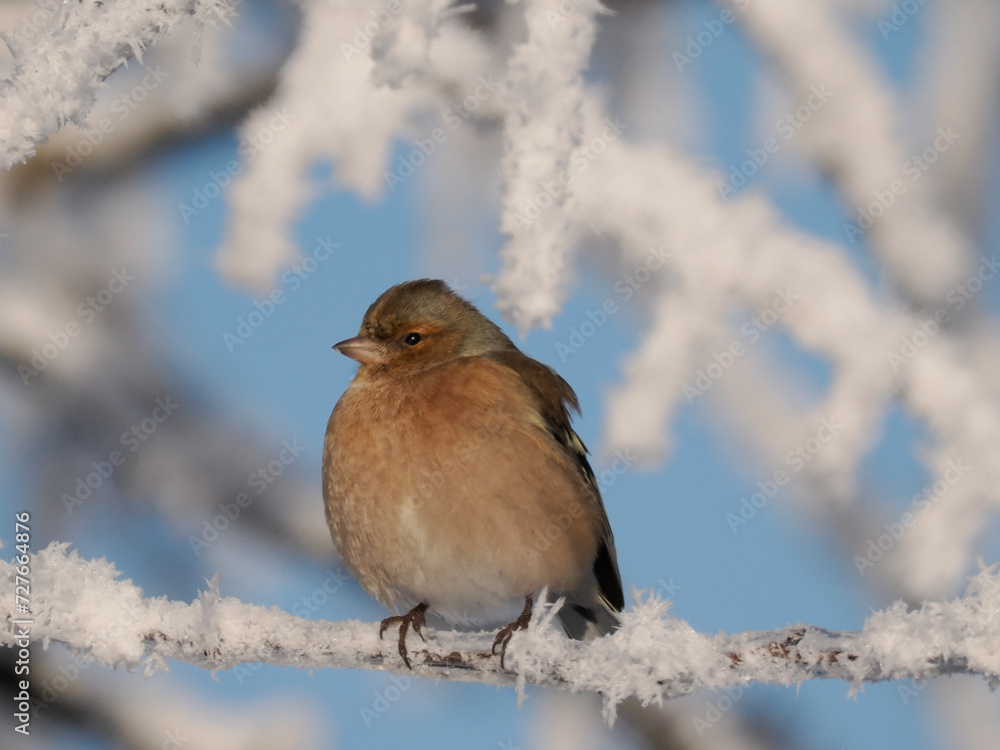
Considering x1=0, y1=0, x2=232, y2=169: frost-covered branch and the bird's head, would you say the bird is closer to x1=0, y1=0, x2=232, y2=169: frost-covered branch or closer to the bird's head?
the bird's head

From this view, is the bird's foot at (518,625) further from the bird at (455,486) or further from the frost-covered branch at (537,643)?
the frost-covered branch at (537,643)

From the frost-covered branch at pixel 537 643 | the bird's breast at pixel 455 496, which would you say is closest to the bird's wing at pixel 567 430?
the bird's breast at pixel 455 496

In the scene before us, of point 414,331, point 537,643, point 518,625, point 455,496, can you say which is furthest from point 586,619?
point 537,643

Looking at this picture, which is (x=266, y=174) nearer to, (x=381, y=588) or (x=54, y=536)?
(x=381, y=588)

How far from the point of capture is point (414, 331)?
15.4ft

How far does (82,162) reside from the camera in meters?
4.99

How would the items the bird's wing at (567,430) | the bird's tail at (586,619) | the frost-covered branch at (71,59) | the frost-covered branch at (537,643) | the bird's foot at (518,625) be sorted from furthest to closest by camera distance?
the bird's tail at (586,619)
the bird's wing at (567,430)
the bird's foot at (518,625)
the frost-covered branch at (71,59)
the frost-covered branch at (537,643)

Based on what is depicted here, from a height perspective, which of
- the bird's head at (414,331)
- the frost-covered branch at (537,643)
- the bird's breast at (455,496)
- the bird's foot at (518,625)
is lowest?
the frost-covered branch at (537,643)

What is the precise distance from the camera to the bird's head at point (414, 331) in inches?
182

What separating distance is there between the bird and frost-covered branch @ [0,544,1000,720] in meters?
0.69

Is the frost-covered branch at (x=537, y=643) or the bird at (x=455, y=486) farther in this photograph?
the bird at (x=455, y=486)

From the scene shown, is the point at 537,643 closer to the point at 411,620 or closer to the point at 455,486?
the point at 455,486

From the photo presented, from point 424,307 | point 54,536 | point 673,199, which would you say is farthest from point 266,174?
point 54,536

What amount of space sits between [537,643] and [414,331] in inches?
83.6
